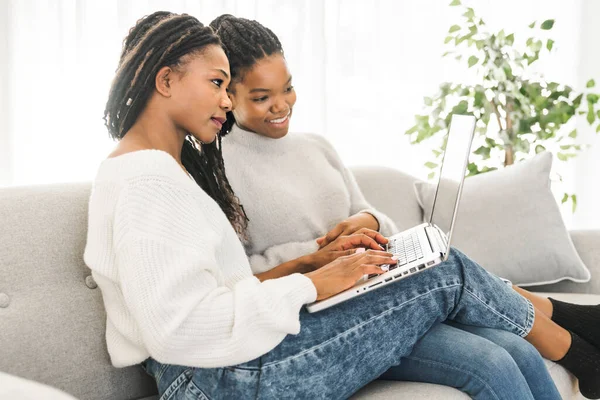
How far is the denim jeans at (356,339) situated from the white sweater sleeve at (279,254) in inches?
14.8

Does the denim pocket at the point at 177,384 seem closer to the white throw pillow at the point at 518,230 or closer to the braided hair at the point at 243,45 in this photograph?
the braided hair at the point at 243,45

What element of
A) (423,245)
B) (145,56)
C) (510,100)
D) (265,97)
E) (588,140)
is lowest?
(588,140)

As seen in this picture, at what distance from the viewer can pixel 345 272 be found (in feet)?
4.41

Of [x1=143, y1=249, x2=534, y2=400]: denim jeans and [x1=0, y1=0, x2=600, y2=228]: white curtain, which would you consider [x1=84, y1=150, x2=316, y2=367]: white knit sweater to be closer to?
[x1=143, y1=249, x2=534, y2=400]: denim jeans

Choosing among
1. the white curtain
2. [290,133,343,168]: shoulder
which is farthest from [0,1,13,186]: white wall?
[290,133,343,168]: shoulder

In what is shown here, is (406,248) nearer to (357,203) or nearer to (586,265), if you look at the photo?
(357,203)

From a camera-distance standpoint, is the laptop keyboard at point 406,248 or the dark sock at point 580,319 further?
the dark sock at point 580,319

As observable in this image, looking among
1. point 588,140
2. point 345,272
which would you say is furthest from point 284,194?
point 588,140

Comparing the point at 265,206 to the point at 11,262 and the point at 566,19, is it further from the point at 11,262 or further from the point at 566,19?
the point at 566,19

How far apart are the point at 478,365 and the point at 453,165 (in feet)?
2.22

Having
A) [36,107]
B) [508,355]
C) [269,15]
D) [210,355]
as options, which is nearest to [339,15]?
[269,15]

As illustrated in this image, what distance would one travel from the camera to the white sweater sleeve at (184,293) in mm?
1136

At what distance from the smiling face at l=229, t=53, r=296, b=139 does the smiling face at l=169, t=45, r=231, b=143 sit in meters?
0.35

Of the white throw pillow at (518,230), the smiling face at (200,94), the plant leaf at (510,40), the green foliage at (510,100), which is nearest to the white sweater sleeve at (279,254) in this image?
the smiling face at (200,94)
